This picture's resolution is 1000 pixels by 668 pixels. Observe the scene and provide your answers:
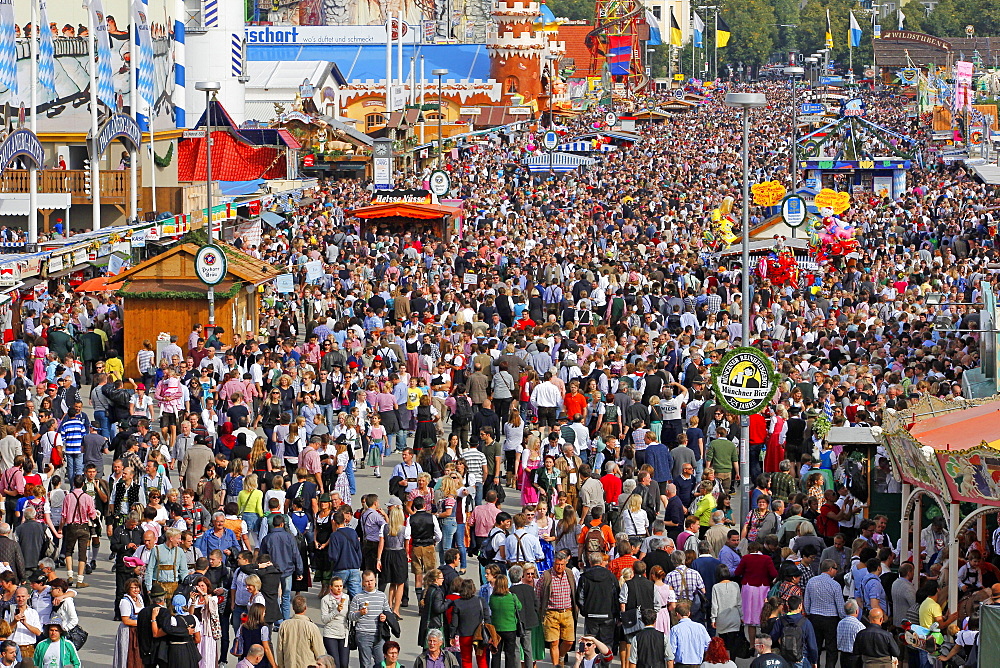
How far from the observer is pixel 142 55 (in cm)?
4484

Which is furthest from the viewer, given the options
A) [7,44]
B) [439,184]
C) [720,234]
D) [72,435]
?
[439,184]

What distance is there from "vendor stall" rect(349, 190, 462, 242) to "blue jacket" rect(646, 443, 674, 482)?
793 inches

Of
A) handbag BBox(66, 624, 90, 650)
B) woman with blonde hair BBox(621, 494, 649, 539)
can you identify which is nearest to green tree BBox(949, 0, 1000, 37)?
woman with blonde hair BBox(621, 494, 649, 539)

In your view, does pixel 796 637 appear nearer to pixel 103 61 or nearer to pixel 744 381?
pixel 744 381

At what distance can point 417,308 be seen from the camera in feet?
86.4

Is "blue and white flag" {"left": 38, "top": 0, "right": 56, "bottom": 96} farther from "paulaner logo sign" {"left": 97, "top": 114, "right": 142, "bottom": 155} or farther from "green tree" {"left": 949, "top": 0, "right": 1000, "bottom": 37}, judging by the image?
"green tree" {"left": 949, "top": 0, "right": 1000, "bottom": 37}

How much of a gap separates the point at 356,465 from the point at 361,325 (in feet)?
18.9

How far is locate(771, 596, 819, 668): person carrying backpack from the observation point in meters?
12.2

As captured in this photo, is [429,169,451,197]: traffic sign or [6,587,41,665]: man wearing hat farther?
[429,169,451,197]: traffic sign

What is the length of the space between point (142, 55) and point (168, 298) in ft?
71.4

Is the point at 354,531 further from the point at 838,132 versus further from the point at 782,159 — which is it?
the point at 782,159

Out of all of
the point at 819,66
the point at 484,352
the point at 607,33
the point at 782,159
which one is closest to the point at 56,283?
the point at 484,352

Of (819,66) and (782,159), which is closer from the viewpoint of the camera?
(782,159)

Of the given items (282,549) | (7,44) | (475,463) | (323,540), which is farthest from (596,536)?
(7,44)
